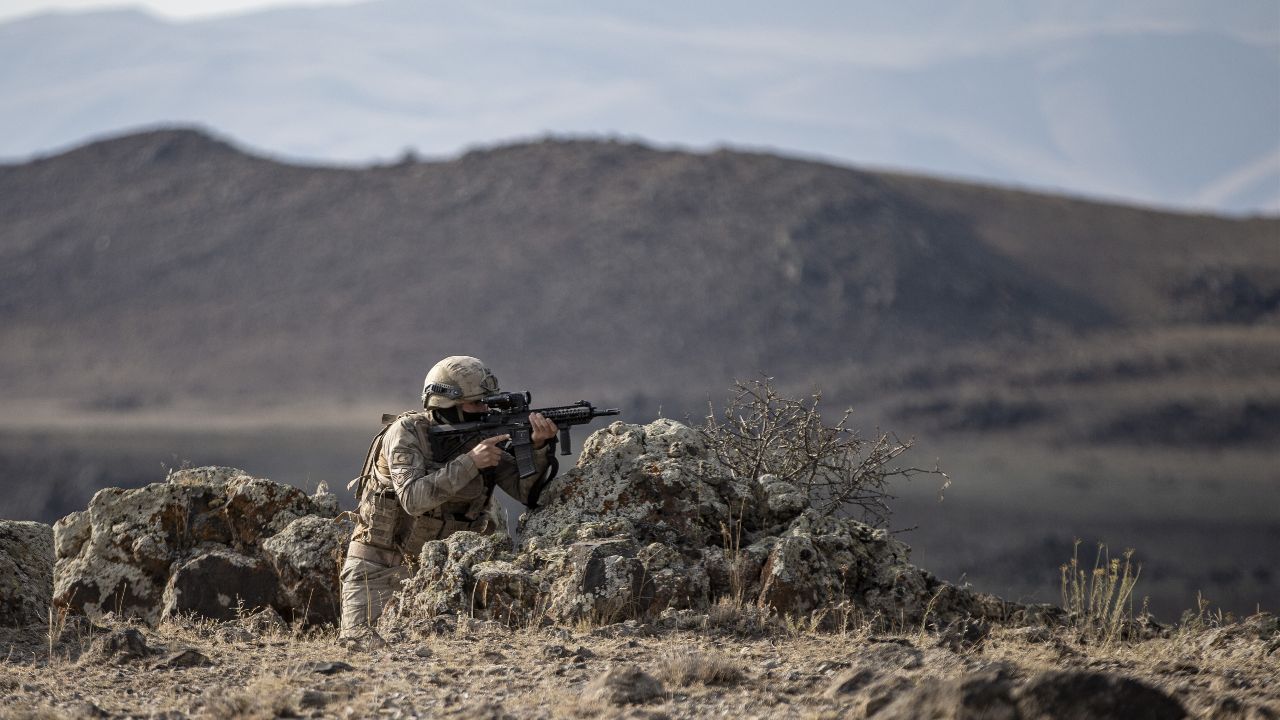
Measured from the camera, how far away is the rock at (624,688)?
17.3ft

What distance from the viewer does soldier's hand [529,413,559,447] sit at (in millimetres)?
7023

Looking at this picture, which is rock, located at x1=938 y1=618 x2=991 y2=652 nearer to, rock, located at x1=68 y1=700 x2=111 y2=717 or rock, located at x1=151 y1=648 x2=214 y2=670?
rock, located at x1=151 y1=648 x2=214 y2=670

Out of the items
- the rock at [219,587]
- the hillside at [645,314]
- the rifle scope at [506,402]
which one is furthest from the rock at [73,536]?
the hillside at [645,314]

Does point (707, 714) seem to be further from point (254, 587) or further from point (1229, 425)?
point (1229, 425)

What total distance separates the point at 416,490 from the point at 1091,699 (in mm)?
3364

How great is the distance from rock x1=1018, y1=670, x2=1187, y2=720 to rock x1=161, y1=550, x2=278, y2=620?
4.39m

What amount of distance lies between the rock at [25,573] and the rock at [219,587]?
2.00ft

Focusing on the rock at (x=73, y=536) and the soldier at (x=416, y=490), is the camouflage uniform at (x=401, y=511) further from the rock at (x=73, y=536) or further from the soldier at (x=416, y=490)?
the rock at (x=73, y=536)

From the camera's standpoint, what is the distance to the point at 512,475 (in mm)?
7258

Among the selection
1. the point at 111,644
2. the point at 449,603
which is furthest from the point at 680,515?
the point at 111,644

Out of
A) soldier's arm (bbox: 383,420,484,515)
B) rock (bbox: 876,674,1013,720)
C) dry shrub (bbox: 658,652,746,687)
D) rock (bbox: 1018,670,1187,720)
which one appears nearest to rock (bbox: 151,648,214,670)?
soldier's arm (bbox: 383,420,484,515)

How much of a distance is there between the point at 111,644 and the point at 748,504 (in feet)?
10.1

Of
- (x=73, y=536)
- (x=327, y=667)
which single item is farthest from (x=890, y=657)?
(x=73, y=536)

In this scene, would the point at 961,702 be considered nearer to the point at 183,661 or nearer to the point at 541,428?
the point at 541,428
